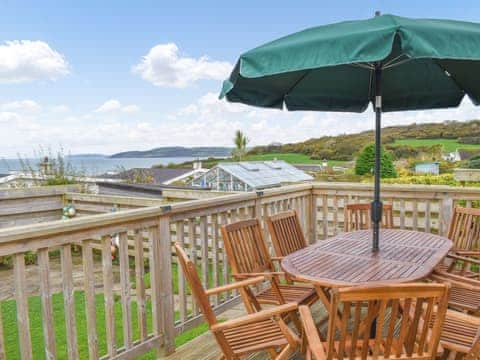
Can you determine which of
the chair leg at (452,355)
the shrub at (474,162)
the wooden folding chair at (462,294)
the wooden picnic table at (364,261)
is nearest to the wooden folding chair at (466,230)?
the wooden picnic table at (364,261)

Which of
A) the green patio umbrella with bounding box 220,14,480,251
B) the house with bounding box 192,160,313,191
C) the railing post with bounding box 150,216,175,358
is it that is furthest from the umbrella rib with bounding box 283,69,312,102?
the house with bounding box 192,160,313,191

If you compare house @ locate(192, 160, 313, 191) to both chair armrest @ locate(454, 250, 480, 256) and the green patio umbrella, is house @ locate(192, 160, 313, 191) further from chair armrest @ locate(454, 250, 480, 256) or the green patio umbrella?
chair armrest @ locate(454, 250, 480, 256)

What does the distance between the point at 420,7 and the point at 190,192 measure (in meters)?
5.89

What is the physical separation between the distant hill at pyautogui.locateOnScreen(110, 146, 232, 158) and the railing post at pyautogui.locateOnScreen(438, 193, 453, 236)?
22.5 feet

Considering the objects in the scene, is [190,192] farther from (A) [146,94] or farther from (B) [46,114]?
(A) [146,94]

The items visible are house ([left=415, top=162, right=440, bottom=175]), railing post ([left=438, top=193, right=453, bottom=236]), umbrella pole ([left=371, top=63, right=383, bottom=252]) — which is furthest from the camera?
house ([left=415, top=162, right=440, bottom=175])

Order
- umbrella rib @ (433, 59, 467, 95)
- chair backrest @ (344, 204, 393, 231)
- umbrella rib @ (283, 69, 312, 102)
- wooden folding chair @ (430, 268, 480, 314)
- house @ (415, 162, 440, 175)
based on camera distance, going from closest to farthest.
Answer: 1. wooden folding chair @ (430, 268, 480, 314)
2. umbrella rib @ (433, 59, 467, 95)
3. umbrella rib @ (283, 69, 312, 102)
4. chair backrest @ (344, 204, 393, 231)
5. house @ (415, 162, 440, 175)

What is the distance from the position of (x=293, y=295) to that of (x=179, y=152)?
31.9 ft

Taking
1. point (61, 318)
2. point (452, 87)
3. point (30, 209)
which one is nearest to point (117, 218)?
point (61, 318)

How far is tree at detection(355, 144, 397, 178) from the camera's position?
7.11m

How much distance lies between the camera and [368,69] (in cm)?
345

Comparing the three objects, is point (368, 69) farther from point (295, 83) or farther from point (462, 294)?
point (462, 294)

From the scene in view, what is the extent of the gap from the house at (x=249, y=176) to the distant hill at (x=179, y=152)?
109 inches

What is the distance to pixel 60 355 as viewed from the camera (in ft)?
10.4
